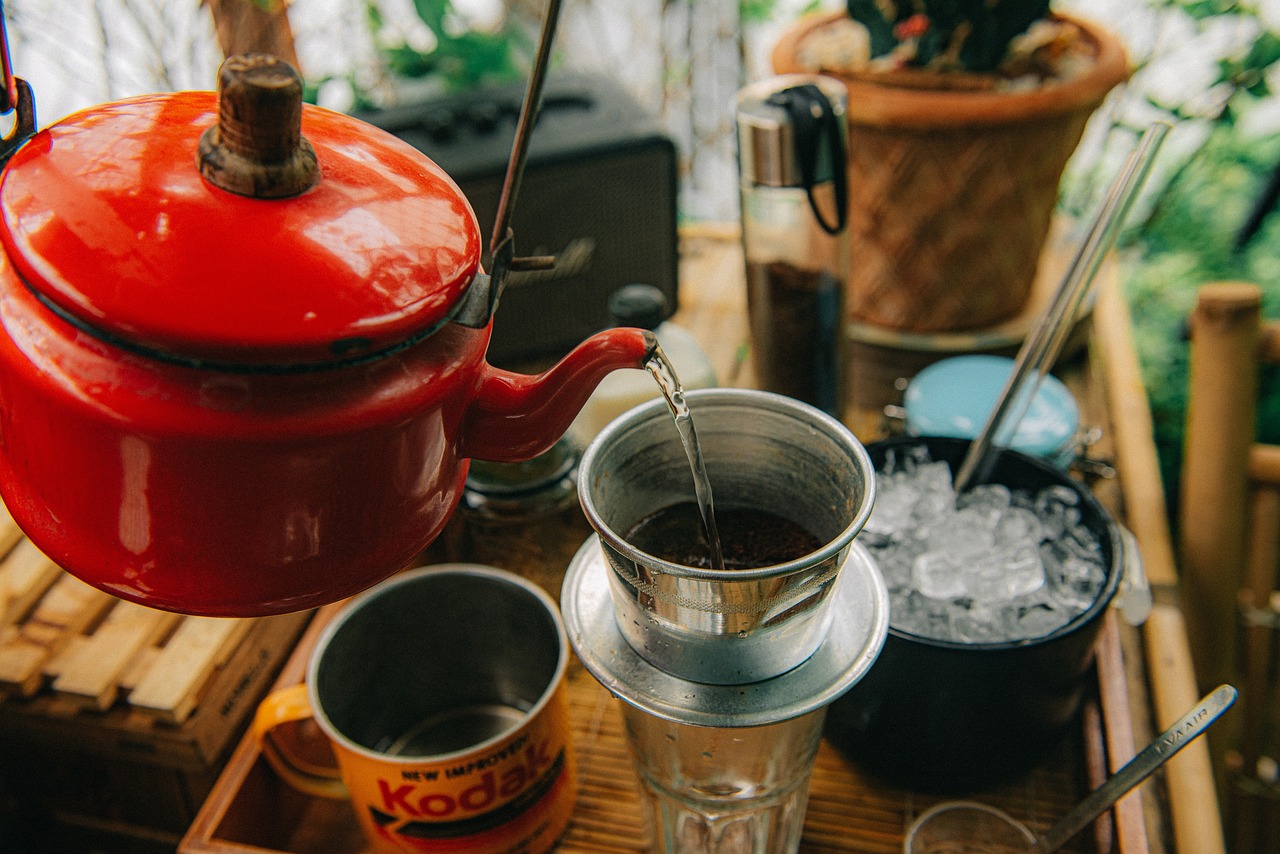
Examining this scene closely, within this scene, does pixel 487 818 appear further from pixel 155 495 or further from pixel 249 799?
pixel 155 495

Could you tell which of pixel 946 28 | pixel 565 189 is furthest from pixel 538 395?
pixel 946 28

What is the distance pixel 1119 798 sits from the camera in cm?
70

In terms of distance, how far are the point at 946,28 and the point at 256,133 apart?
1.01 metres

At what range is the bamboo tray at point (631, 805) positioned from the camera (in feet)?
2.62

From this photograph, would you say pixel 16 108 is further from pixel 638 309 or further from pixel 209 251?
pixel 638 309

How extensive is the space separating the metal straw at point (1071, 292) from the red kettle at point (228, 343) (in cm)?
52

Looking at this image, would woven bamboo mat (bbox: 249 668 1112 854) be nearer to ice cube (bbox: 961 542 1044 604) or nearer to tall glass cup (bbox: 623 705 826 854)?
tall glass cup (bbox: 623 705 826 854)

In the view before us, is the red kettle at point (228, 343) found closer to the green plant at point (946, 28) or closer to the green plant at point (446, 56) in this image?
the green plant at point (946, 28)

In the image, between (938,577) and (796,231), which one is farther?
(796,231)

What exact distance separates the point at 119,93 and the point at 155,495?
1.84m

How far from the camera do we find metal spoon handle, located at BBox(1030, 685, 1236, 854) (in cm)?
63

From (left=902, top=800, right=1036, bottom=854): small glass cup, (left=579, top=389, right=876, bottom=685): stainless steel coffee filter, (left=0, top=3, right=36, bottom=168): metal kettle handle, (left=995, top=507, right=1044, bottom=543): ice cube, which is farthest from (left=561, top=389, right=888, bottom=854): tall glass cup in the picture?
(left=0, top=3, right=36, bottom=168): metal kettle handle

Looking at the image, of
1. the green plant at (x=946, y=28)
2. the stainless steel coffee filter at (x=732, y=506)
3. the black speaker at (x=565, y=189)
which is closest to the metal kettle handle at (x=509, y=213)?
the stainless steel coffee filter at (x=732, y=506)

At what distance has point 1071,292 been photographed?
790 mm
